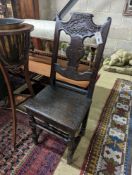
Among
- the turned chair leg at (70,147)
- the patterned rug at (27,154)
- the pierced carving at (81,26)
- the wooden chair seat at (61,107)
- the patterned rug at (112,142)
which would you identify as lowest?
the patterned rug at (27,154)

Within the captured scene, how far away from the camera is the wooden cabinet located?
2860 millimetres

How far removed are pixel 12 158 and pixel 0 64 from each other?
80 centimetres

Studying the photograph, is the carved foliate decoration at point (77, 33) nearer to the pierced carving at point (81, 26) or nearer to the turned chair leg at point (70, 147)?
the pierced carving at point (81, 26)

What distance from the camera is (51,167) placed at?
122 cm

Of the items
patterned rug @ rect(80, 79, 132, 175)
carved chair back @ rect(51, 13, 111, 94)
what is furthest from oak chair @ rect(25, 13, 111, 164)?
patterned rug @ rect(80, 79, 132, 175)

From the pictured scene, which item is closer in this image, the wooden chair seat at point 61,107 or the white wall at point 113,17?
the wooden chair seat at point 61,107

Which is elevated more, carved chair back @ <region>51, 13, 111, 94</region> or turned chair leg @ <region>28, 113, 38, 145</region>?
carved chair back @ <region>51, 13, 111, 94</region>

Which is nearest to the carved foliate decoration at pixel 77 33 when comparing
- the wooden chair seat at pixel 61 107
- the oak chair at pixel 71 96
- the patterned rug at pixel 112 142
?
the oak chair at pixel 71 96

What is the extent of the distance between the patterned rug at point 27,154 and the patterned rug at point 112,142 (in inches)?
10.9

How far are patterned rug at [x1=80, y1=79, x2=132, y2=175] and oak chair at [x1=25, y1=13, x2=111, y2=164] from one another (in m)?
0.23

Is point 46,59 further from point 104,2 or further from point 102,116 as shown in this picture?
point 104,2

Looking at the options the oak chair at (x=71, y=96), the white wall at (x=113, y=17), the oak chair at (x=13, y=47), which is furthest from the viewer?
the white wall at (x=113, y=17)

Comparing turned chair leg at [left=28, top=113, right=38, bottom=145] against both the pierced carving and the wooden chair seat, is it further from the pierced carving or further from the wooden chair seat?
the pierced carving

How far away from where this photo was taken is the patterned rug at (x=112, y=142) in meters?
1.21
